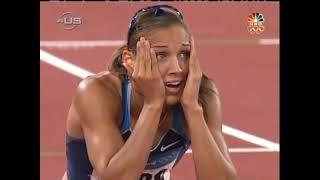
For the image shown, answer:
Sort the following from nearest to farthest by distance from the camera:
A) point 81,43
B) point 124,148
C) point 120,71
Answer: point 124,148 → point 120,71 → point 81,43

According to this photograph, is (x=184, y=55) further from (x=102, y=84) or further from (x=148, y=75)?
(x=102, y=84)

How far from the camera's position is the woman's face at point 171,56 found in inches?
51.1

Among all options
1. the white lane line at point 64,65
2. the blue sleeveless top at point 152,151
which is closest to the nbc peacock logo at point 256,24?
the white lane line at point 64,65

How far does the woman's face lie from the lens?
130 cm

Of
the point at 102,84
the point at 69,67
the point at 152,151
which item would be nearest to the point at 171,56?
the point at 102,84

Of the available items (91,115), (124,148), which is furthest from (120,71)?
(124,148)

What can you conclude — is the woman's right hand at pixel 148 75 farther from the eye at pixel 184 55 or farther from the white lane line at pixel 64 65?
the white lane line at pixel 64 65

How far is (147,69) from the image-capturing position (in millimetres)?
1255

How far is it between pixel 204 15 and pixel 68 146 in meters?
1.01

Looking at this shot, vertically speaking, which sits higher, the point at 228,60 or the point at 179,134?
the point at 228,60

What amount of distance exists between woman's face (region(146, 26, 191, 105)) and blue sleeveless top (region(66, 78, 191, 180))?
0.14 metres

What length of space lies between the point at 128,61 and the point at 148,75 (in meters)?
0.13

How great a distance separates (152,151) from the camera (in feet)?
4.91

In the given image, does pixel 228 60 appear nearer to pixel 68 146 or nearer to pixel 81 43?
pixel 81 43
